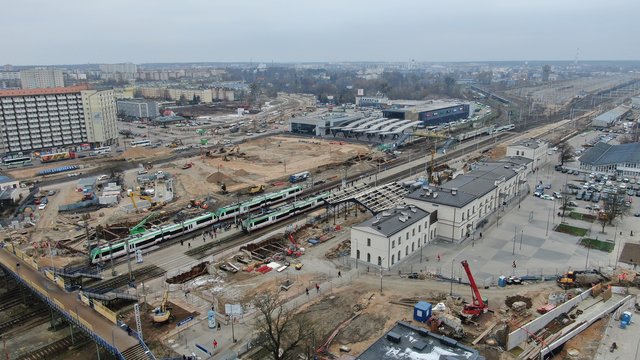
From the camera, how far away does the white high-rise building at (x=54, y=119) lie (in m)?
102

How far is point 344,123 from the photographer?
5148 inches

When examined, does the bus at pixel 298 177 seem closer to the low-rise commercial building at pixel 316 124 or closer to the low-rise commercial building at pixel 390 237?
the low-rise commercial building at pixel 390 237

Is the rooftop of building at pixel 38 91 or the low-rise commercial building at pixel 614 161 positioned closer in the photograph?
the low-rise commercial building at pixel 614 161

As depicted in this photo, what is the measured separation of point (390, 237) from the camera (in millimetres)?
44469

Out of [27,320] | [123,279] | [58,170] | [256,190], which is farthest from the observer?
[58,170]

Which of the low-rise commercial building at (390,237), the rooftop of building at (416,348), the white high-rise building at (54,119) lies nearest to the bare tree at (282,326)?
the rooftop of building at (416,348)

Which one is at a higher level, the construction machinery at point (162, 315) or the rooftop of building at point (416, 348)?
the rooftop of building at point (416, 348)

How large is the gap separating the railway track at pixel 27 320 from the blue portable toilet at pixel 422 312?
30314mm

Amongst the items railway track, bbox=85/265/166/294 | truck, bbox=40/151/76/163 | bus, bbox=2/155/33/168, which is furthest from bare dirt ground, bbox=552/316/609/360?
bus, bbox=2/155/33/168

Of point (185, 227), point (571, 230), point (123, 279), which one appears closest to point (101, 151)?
point (185, 227)

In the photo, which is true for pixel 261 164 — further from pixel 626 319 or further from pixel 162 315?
pixel 626 319

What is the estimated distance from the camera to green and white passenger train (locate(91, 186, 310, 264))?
49031mm

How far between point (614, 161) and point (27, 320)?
8762 cm

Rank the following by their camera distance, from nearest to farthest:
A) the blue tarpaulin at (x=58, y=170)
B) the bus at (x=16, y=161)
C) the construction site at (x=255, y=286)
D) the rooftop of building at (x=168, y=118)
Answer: the construction site at (x=255, y=286), the blue tarpaulin at (x=58, y=170), the bus at (x=16, y=161), the rooftop of building at (x=168, y=118)
